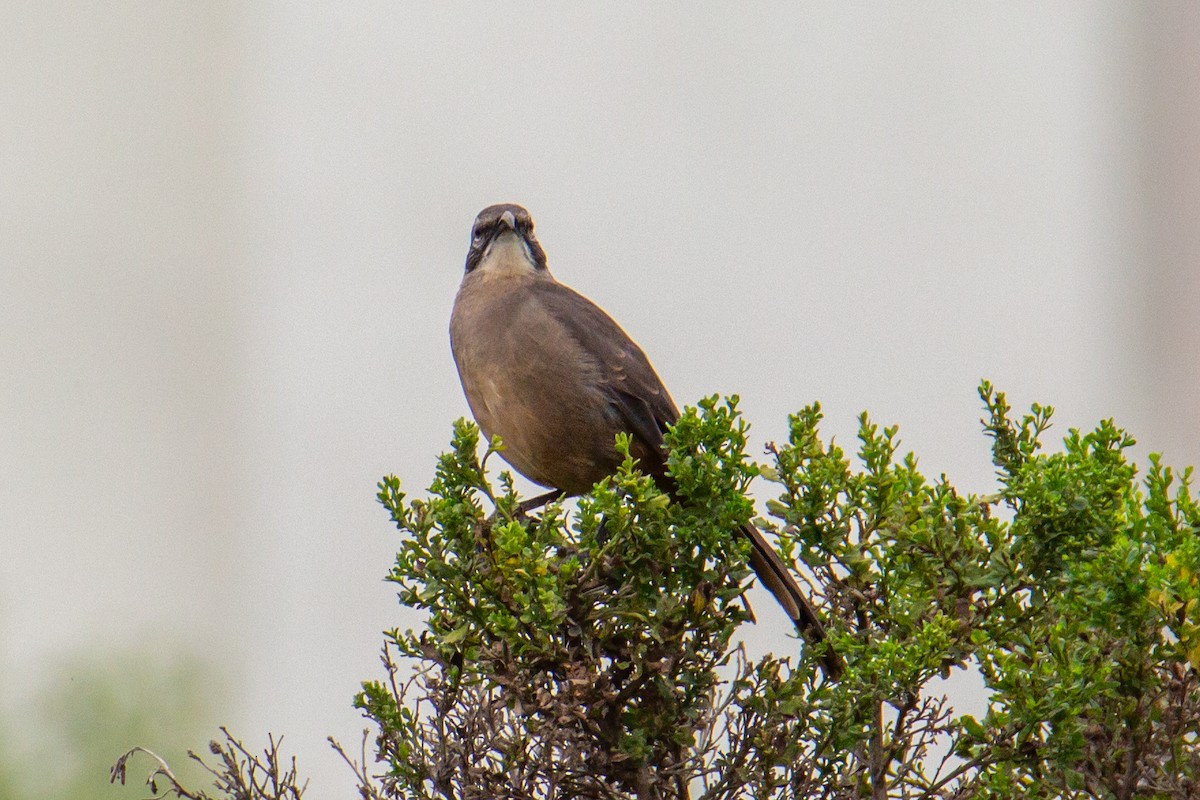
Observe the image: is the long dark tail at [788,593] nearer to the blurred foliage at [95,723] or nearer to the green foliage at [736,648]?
the green foliage at [736,648]

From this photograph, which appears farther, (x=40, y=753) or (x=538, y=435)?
(x=40, y=753)

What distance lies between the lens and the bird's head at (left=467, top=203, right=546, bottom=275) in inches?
124

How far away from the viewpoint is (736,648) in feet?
6.10

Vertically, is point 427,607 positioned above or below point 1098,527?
below

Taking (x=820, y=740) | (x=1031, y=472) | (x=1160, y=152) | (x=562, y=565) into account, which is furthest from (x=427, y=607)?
(x=1160, y=152)

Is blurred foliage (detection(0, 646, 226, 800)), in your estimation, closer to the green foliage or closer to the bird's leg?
the bird's leg

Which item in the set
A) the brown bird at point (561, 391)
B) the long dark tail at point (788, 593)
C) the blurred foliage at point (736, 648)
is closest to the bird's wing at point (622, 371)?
the brown bird at point (561, 391)

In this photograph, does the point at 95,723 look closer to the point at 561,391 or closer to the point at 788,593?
the point at 561,391

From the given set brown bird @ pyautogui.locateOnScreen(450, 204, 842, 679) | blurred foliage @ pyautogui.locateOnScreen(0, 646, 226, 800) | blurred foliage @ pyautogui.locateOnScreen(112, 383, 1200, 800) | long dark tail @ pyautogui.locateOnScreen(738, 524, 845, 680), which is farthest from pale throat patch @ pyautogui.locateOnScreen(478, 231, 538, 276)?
blurred foliage @ pyautogui.locateOnScreen(0, 646, 226, 800)

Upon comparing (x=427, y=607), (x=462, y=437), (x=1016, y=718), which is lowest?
(x=1016, y=718)

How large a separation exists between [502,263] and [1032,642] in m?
1.73

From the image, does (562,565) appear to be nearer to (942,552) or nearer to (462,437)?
(462,437)

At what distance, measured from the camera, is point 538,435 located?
261 centimetres

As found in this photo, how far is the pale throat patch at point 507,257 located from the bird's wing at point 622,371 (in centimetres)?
33
